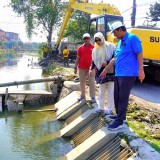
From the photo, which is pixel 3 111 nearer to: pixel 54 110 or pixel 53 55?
pixel 54 110

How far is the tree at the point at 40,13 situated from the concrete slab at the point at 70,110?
28.1 m

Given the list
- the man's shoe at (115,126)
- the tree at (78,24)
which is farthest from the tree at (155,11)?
the man's shoe at (115,126)

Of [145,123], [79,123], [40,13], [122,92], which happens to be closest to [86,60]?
[79,123]

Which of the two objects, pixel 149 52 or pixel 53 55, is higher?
pixel 149 52

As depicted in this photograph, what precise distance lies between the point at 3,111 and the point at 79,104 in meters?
3.45

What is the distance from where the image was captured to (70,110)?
908 cm

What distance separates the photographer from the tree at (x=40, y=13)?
119ft

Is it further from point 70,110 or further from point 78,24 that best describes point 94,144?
point 78,24

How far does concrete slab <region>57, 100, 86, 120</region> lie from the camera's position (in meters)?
8.77

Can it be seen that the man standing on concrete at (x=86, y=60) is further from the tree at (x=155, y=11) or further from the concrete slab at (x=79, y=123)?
the tree at (x=155, y=11)

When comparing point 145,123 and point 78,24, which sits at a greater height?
point 78,24

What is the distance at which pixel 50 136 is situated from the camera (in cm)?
796

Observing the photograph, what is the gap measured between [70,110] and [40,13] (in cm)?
2927

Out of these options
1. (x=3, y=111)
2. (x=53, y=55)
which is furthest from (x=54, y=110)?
(x=53, y=55)
